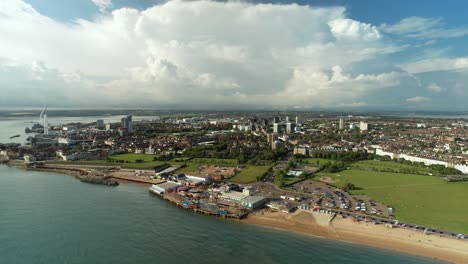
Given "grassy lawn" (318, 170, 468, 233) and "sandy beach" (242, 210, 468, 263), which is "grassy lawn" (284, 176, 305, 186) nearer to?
"grassy lawn" (318, 170, 468, 233)

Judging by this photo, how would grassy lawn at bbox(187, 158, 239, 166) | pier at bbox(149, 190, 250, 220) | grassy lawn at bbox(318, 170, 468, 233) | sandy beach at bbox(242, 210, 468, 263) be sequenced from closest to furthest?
sandy beach at bbox(242, 210, 468, 263), grassy lawn at bbox(318, 170, 468, 233), pier at bbox(149, 190, 250, 220), grassy lawn at bbox(187, 158, 239, 166)

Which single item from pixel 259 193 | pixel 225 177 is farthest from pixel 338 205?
pixel 225 177

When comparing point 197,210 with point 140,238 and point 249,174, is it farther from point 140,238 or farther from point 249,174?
point 249,174

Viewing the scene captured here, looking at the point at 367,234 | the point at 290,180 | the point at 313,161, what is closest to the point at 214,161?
the point at 290,180

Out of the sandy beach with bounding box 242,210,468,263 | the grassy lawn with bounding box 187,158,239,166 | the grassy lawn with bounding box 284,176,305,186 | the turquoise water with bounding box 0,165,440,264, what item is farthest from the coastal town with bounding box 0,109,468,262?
the turquoise water with bounding box 0,165,440,264

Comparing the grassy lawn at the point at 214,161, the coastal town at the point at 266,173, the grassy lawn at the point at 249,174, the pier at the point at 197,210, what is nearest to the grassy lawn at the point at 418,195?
the coastal town at the point at 266,173

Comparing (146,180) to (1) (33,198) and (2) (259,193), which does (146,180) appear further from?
(2) (259,193)
